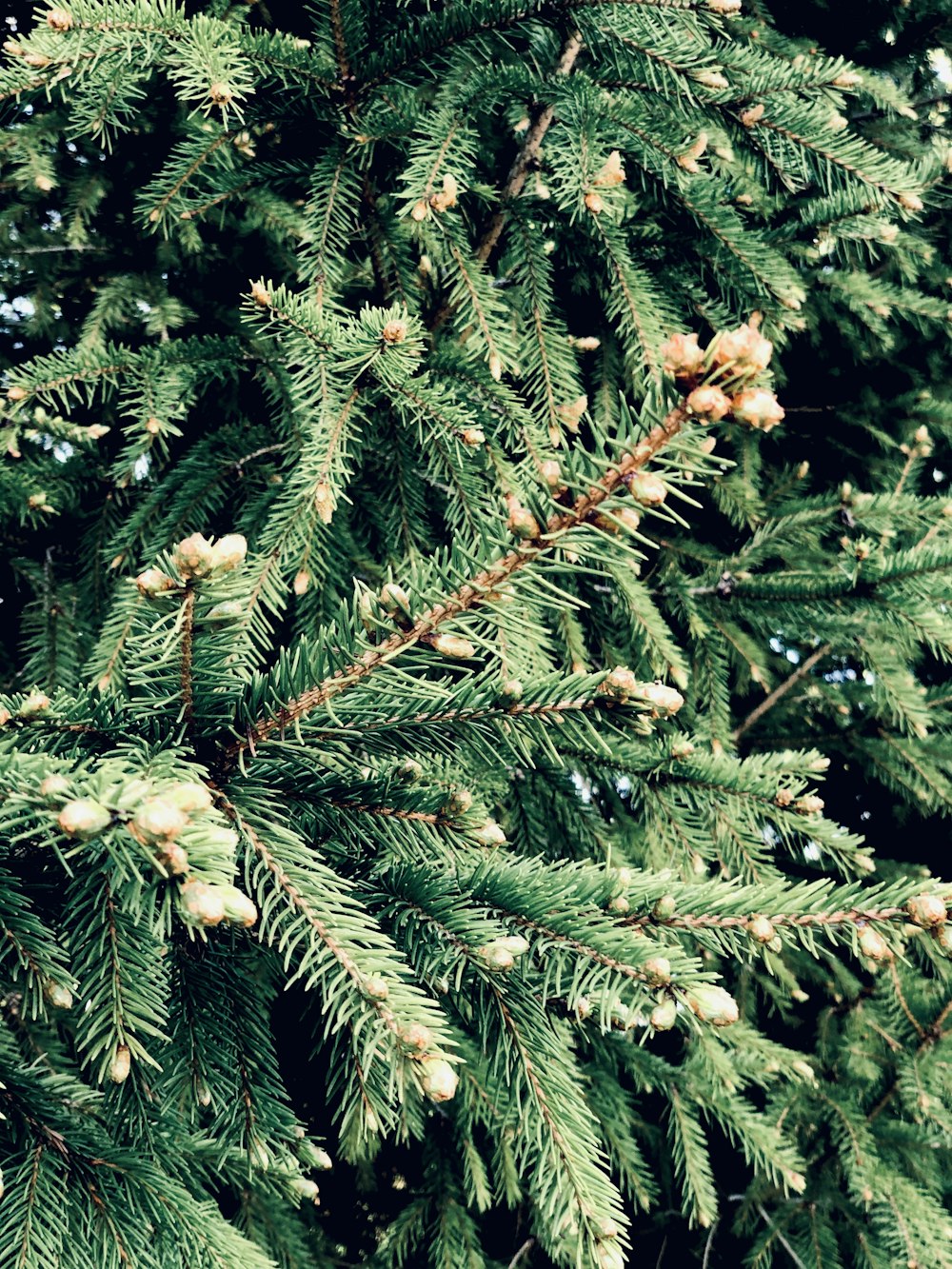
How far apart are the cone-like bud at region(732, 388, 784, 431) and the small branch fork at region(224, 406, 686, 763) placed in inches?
1.5

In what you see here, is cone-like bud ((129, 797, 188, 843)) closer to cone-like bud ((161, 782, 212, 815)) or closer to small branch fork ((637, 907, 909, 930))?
cone-like bud ((161, 782, 212, 815))

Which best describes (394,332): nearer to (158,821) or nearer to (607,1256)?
(158,821)

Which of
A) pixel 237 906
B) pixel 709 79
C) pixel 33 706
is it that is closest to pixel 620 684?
pixel 237 906

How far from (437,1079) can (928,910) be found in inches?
19.2

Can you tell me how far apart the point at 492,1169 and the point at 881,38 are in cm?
362

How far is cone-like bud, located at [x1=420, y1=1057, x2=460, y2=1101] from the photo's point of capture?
0.62 meters

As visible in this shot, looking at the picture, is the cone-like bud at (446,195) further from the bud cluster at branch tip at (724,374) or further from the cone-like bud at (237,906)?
the cone-like bud at (237,906)

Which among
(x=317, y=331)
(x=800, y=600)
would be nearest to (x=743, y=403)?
(x=317, y=331)

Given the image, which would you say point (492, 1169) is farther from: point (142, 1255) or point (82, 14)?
point (82, 14)

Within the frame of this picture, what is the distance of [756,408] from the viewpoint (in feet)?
1.78

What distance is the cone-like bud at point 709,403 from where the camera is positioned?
531 millimetres

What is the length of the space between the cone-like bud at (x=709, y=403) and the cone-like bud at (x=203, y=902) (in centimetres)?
45

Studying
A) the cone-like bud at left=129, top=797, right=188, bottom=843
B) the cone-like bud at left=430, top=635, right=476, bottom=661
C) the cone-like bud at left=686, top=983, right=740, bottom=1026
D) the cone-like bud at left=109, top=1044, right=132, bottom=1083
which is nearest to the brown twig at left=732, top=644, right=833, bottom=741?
the cone-like bud at left=686, top=983, right=740, bottom=1026

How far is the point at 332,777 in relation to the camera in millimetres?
834
